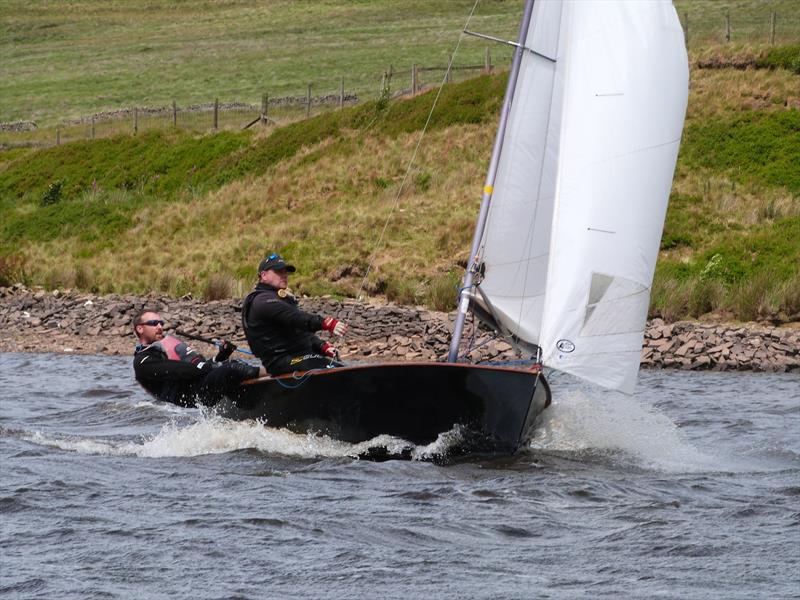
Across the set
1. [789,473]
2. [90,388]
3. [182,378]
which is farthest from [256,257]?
[789,473]

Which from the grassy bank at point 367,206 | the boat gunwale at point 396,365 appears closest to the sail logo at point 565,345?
the boat gunwale at point 396,365

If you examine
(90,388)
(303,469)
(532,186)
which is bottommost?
(90,388)

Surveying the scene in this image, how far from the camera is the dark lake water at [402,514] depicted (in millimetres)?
8609

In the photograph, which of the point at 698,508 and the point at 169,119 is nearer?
the point at 698,508

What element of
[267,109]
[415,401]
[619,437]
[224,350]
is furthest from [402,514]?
[267,109]

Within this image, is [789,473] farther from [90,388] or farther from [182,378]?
[90,388]

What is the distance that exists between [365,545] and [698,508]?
112 inches

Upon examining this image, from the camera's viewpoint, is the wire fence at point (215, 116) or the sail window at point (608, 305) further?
the wire fence at point (215, 116)

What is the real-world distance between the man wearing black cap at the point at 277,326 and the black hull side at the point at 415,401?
0.32m

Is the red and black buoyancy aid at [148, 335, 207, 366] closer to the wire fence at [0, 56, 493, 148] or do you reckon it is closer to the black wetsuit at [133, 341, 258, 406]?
the black wetsuit at [133, 341, 258, 406]

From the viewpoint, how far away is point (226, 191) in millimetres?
41344

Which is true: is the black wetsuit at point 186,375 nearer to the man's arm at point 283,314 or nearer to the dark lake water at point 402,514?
the dark lake water at point 402,514

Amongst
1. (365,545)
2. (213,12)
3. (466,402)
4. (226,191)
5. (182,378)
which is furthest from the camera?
(213,12)

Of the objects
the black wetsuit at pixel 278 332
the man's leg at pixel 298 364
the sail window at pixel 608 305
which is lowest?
the man's leg at pixel 298 364
